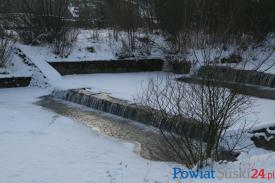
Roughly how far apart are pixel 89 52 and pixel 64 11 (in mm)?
2036

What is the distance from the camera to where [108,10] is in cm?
2033

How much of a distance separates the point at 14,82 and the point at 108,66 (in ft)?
13.0

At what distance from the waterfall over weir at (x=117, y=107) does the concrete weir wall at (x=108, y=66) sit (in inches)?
116

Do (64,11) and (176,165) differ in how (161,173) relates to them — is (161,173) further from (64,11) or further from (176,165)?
(64,11)

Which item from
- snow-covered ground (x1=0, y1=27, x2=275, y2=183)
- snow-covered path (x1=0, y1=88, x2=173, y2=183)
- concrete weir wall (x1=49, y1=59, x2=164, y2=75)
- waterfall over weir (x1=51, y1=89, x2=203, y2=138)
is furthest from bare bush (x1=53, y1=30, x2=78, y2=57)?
snow-covered path (x1=0, y1=88, x2=173, y2=183)

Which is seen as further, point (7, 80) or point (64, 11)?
point (64, 11)

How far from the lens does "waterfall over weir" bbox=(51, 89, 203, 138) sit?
8.87m

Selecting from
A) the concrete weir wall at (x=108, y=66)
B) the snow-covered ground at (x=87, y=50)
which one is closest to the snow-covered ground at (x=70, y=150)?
the concrete weir wall at (x=108, y=66)

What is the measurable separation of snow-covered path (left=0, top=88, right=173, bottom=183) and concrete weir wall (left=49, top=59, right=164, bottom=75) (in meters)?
5.83

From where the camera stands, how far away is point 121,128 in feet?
34.8

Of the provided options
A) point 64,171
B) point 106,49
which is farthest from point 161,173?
point 106,49

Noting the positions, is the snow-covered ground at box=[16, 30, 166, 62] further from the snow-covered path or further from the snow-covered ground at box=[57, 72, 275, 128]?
the snow-covered path

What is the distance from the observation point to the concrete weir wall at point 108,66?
57.4 feet

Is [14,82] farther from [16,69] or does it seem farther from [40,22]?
[40,22]
